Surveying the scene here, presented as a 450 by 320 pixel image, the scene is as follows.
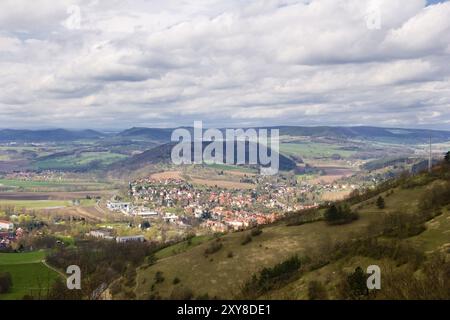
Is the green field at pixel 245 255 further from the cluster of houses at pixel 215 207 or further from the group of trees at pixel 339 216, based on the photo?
the cluster of houses at pixel 215 207

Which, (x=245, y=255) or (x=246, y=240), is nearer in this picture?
(x=245, y=255)

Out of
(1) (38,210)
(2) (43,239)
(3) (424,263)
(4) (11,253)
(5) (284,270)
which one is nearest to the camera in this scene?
(3) (424,263)

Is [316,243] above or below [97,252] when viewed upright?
above

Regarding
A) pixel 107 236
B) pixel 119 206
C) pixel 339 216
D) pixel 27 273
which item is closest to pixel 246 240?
pixel 339 216

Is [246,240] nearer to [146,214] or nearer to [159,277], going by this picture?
[159,277]

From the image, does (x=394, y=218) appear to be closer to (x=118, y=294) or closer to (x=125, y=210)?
(x=118, y=294)

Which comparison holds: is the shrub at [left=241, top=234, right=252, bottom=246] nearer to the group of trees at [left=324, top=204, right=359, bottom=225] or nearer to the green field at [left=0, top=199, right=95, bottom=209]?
the group of trees at [left=324, top=204, right=359, bottom=225]

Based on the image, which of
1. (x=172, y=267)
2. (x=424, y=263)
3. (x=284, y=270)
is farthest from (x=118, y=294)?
(x=424, y=263)

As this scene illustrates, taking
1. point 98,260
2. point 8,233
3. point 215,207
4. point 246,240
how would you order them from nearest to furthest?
1. point 246,240
2. point 98,260
3. point 8,233
4. point 215,207
